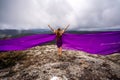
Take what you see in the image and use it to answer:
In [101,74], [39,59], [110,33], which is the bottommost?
[101,74]

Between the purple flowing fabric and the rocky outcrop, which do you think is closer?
the rocky outcrop

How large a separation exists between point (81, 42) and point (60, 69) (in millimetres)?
3642

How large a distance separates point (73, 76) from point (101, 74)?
3.59ft

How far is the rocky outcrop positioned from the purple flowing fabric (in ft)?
5.56

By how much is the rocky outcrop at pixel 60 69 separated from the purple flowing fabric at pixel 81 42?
5.56 ft

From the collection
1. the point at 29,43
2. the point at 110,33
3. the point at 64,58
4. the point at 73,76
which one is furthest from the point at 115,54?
the point at 29,43

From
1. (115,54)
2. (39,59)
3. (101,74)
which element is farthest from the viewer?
(115,54)

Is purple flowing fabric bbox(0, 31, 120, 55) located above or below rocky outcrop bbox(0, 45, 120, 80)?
above

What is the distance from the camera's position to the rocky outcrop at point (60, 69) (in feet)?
17.5

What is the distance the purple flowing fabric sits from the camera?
8.74 metres

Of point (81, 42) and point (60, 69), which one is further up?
point (81, 42)

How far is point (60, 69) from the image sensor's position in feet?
18.6

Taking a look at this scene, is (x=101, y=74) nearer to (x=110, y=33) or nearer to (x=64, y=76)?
(x=64, y=76)

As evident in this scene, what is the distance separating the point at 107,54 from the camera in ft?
28.7
